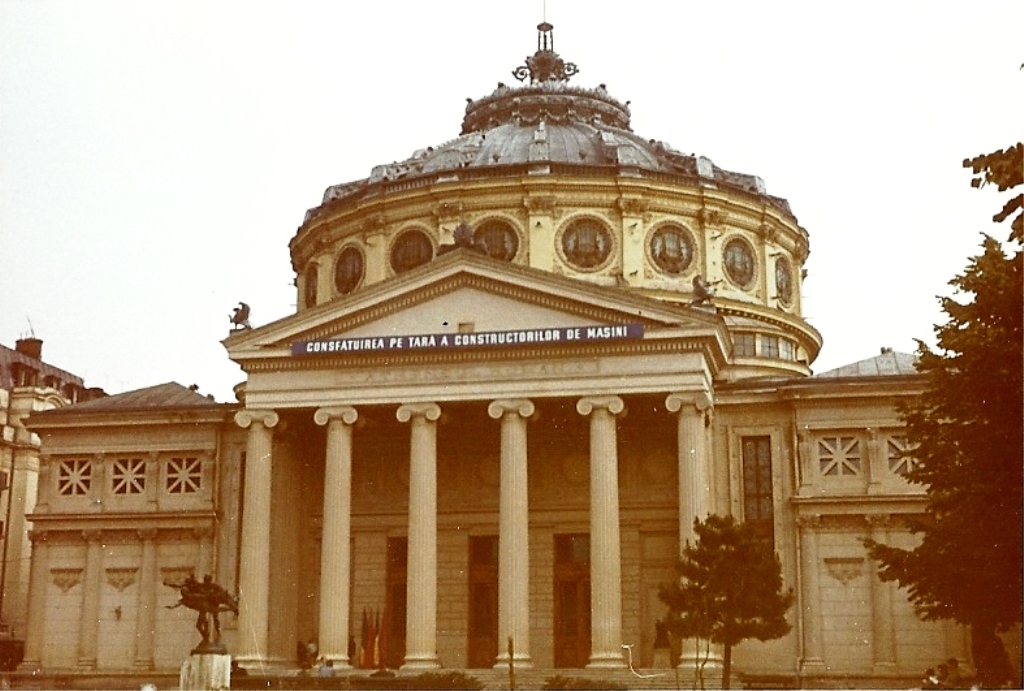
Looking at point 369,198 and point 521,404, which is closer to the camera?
point 521,404

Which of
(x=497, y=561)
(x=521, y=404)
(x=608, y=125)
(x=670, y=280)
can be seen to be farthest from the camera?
(x=608, y=125)

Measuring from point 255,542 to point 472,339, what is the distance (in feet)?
36.6

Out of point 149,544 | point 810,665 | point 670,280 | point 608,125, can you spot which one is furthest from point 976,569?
point 608,125

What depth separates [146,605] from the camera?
59438mm

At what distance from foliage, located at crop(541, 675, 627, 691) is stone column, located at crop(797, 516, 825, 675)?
9527mm

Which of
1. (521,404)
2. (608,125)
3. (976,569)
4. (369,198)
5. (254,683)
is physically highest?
(608,125)

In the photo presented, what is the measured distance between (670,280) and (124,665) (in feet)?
94.4

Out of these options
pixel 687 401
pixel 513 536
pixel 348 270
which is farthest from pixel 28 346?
pixel 687 401

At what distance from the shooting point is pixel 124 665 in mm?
58875

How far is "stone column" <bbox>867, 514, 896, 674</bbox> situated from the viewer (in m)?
53.3

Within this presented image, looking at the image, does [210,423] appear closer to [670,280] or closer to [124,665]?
[124,665]

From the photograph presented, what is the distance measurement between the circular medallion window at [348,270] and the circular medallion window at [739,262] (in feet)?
56.8

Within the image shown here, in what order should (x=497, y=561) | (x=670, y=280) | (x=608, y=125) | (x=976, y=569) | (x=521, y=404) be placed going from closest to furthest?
(x=976, y=569) → (x=521, y=404) → (x=497, y=561) → (x=670, y=280) → (x=608, y=125)

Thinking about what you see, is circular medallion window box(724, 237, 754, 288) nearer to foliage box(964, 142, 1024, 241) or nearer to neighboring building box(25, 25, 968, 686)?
neighboring building box(25, 25, 968, 686)
